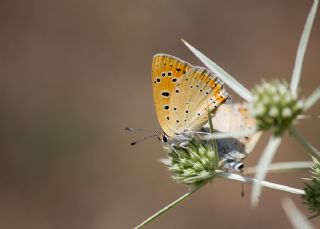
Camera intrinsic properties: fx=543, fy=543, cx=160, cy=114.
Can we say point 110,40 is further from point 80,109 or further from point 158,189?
point 158,189

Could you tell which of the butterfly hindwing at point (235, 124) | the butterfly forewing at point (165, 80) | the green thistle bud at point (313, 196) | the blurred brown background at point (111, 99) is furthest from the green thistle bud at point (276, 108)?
the blurred brown background at point (111, 99)

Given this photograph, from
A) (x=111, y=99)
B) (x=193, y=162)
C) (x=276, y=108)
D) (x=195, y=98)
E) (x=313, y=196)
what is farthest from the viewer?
(x=111, y=99)

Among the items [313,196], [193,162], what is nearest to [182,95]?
[193,162]

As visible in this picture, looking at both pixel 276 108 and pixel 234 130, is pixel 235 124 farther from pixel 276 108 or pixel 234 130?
pixel 276 108

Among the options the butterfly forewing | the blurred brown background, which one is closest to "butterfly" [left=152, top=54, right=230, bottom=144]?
the butterfly forewing

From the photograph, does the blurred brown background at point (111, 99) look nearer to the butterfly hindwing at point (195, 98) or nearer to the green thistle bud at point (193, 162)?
the butterfly hindwing at point (195, 98)

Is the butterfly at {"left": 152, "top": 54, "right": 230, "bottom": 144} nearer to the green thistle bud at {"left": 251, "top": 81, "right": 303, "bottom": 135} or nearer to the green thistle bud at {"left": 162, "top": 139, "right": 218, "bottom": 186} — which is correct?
the green thistle bud at {"left": 162, "top": 139, "right": 218, "bottom": 186}
